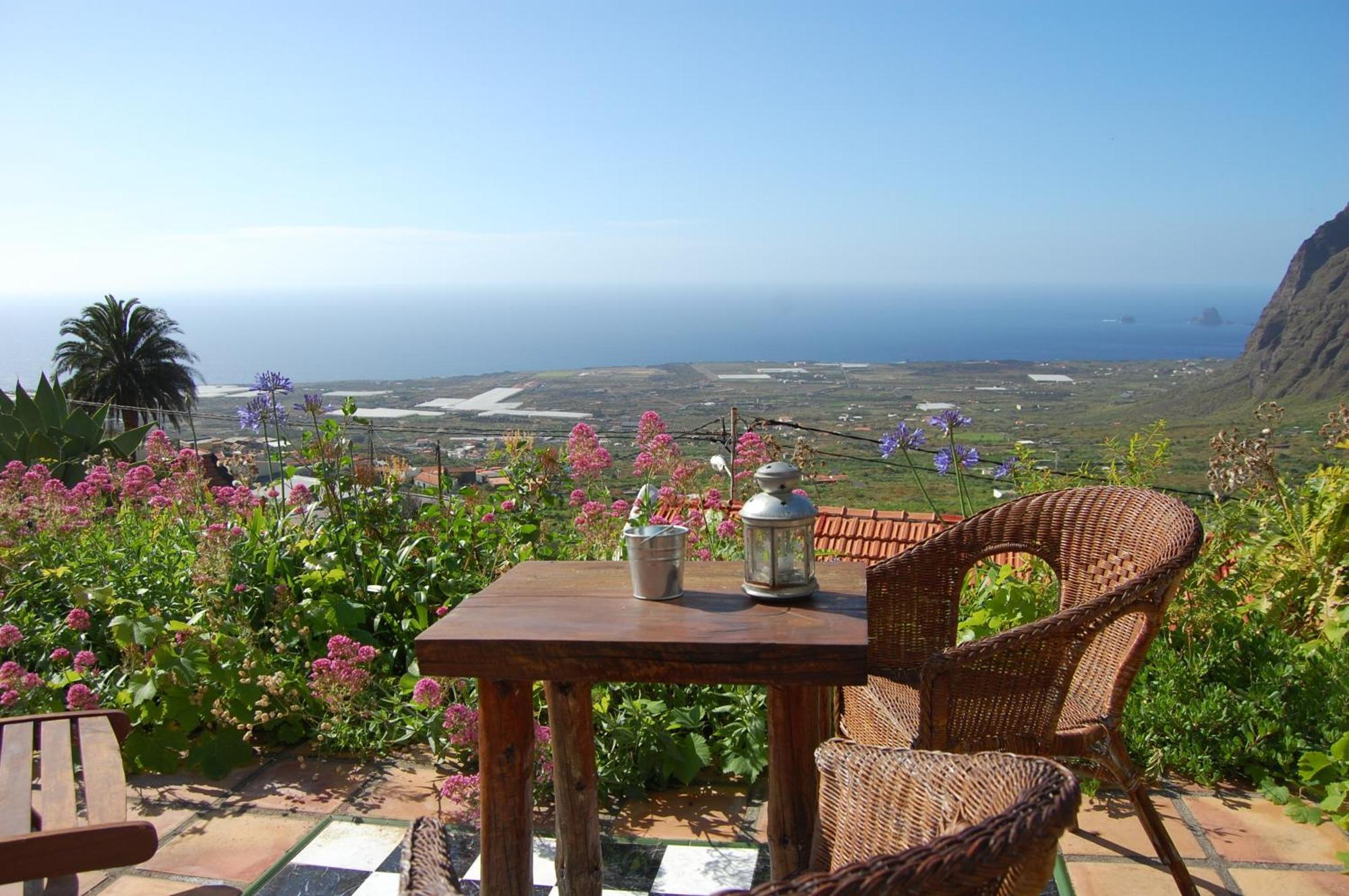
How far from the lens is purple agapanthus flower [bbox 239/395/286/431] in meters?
3.74

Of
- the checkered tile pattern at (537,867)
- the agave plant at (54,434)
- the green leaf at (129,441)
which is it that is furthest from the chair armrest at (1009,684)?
the green leaf at (129,441)

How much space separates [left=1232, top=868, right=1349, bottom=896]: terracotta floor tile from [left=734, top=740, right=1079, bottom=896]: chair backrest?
1351 millimetres

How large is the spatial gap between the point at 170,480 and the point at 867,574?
275cm

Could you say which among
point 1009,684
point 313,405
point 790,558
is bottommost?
point 1009,684

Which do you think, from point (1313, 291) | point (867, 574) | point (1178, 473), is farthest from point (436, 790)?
point (1313, 291)

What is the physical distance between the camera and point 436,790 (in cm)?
267

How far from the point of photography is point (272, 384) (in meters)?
3.80

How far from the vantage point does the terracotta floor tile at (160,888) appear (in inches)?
84.3

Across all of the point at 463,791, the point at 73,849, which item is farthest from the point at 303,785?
the point at 73,849

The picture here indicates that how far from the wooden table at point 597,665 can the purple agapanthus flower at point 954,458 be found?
Answer: 1.26 meters

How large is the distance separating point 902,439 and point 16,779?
256cm

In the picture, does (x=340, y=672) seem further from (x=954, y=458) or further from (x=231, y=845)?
(x=954, y=458)

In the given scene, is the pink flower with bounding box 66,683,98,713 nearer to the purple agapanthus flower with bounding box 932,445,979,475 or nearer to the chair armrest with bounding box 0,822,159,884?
the chair armrest with bounding box 0,822,159,884

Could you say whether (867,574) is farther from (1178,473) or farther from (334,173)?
(334,173)
